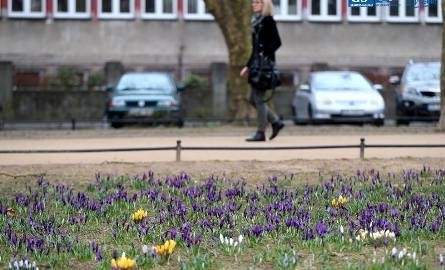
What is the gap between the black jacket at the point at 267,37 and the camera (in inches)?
553

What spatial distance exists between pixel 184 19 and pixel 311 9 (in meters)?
7.06

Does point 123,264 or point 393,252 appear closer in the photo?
point 123,264

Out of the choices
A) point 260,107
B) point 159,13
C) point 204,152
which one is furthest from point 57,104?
point 204,152

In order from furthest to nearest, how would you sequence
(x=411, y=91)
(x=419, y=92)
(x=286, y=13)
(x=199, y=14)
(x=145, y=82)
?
(x=286, y=13)
(x=199, y=14)
(x=411, y=91)
(x=419, y=92)
(x=145, y=82)

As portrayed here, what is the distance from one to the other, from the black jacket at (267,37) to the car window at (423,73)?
499 inches

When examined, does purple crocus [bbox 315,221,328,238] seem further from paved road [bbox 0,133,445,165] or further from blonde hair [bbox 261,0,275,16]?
blonde hair [bbox 261,0,275,16]

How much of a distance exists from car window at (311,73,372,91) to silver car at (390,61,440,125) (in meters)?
1.60

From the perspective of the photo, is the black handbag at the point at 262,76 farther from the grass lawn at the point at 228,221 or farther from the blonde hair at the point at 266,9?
the grass lawn at the point at 228,221

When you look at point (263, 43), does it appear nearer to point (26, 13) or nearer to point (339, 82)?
point (339, 82)

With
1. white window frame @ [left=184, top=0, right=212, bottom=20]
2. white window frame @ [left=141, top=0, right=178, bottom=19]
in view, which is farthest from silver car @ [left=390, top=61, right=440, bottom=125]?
white window frame @ [left=141, top=0, right=178, bottom=19]

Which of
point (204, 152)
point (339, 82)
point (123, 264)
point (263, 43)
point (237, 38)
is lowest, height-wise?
point (204, 152)

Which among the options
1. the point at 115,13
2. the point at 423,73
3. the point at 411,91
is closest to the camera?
the point at 411,91

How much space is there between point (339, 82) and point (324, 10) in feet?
80.8

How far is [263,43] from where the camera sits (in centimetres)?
1430
